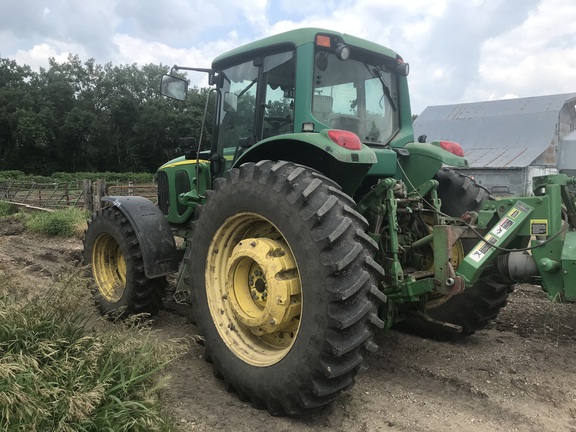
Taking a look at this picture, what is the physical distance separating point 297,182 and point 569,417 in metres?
2.13

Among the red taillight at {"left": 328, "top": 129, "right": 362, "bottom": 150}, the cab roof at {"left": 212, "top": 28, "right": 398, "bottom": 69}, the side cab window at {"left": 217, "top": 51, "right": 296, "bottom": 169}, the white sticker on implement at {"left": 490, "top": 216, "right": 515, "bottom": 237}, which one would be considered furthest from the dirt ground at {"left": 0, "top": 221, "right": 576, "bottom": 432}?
the cab roof at {"left": 212, "top": 28, "right": 398, "bottom": 69}

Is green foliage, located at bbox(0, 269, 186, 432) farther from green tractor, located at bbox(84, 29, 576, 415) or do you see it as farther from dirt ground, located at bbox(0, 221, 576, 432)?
green tractor, located at bbox(84, 29, 576, 415)

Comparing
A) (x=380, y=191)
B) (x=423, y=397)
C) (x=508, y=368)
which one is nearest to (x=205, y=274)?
(x=380, y=191)

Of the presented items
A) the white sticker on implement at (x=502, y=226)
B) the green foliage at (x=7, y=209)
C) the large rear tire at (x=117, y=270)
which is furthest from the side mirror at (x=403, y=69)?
the green foliage at (x=7, y=209)

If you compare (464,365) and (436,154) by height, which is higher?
(436,154)

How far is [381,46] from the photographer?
13.1 feet

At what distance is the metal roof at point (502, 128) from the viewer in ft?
50.9

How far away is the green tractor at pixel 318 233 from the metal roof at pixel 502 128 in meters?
12.7

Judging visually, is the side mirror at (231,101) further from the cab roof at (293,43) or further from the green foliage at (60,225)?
the green foliage at (60,225)

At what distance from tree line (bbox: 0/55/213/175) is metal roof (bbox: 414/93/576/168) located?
98.1 feet

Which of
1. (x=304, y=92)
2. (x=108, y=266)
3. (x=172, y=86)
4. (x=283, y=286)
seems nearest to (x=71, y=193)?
(x=108, y=266)

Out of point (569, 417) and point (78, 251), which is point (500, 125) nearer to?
point (78, 251)

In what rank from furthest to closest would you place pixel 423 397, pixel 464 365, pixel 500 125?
pixel 500 125 < pixel 464 365 < pixel 423 397

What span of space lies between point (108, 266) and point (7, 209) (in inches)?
466
